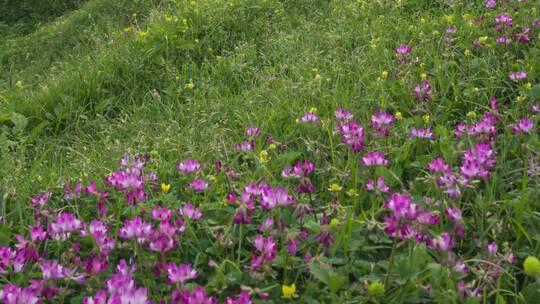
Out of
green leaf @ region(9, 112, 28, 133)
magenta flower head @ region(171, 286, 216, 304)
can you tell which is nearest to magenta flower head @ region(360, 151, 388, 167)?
magenta flower head @ region(171, 286, 216, 304)

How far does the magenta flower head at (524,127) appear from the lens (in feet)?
6.79

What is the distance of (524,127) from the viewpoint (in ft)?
6.81

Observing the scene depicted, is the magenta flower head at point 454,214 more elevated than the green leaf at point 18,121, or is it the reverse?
the magenta flower head at point 454,214

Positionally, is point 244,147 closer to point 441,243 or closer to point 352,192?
point 352,192

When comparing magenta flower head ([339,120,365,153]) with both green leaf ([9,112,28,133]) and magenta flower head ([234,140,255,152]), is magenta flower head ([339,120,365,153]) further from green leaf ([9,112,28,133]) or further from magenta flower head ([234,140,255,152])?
green leaf ([9,112,28,133])

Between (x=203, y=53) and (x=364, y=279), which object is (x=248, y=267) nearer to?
(x=364, y=279)

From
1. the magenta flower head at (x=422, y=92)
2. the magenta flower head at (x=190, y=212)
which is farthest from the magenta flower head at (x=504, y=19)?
the magenta flower head at (x=190, y=212)

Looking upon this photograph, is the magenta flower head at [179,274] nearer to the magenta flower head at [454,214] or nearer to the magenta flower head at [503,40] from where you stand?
the magenta flower head at [454,214]

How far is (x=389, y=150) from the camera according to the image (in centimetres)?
219

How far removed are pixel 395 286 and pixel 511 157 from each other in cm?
95

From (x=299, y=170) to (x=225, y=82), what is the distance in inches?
85.5

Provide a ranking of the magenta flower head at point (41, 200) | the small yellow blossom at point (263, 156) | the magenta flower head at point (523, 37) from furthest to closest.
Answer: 1. the magenta flower head at point (523, 37)
2. the small yellow blossom at point (263, 156)
3. the magenta flower head at point (41, 200)

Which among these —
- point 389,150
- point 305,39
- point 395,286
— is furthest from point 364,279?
A: point 305,39

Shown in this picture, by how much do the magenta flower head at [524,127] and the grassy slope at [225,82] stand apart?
418 mm
